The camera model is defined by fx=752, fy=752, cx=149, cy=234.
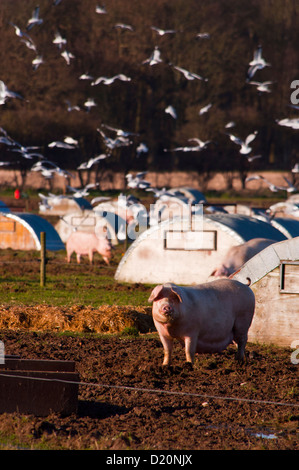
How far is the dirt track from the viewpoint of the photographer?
6887 mm

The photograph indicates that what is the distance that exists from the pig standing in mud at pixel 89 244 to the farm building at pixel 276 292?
1361cm

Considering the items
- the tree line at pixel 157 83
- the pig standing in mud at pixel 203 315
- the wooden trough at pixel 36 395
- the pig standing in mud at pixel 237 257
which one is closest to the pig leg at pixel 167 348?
the pig standing in mud at pixel 203 315

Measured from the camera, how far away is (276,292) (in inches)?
473

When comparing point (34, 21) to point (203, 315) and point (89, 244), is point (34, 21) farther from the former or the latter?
point (203, 315)

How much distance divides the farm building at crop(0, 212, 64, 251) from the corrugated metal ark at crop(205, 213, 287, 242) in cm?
994

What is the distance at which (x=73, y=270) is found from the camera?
23969mm

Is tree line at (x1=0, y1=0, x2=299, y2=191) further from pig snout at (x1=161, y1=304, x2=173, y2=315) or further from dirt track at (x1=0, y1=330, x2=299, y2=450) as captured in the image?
pig snout at (x1=161, y1=304, x2=173, y2=315)

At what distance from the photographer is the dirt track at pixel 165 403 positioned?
689 cm

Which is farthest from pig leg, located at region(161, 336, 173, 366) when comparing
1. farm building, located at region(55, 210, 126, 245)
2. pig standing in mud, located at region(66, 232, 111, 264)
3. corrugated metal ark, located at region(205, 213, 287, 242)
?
farm building, located at region(55, 210, 126, 245)

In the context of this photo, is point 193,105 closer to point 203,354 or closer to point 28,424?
point 203,354

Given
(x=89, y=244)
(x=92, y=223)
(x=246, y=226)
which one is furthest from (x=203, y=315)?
(x=92, y=223)

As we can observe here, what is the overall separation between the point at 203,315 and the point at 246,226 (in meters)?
12.7

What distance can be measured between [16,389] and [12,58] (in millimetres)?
53805
